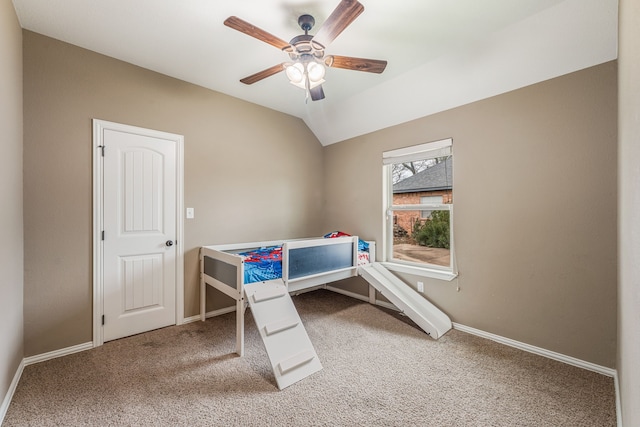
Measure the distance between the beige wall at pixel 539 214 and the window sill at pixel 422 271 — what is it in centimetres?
8

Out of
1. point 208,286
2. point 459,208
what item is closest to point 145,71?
point 208,286

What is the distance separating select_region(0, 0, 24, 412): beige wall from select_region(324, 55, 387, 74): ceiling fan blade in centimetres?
200

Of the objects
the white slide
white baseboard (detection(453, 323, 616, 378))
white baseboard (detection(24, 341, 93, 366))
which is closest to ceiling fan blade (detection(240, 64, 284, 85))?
the white slide

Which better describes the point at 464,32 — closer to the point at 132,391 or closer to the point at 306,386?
the point at 306,386

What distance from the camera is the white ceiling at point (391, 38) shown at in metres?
1.87

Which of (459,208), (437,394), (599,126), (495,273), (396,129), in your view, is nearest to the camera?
(437,394)

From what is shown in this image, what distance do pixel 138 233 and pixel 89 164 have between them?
72 centimetres

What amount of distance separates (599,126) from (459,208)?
3.84ft

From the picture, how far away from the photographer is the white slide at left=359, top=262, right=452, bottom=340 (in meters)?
2.62

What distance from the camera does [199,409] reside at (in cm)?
165

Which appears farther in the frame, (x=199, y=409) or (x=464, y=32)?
(x=464, y=32)

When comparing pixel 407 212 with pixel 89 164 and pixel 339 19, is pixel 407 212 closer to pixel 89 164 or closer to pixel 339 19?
pixel 339 19

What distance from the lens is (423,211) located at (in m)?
3.19

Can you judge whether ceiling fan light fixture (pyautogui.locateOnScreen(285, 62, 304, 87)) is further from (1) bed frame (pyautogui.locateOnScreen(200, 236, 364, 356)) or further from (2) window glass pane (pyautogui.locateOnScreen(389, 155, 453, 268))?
(2) window glass pane (pyautogui.locateOnScreen(389, 155, 453, 268))
